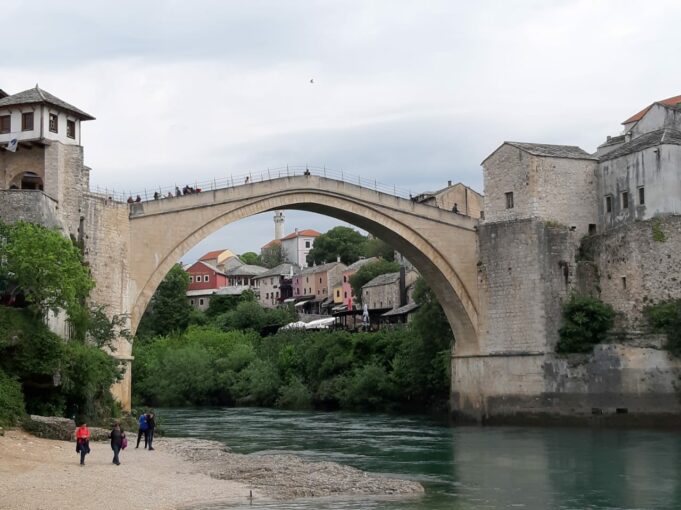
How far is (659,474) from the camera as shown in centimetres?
2633

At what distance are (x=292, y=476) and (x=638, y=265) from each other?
810 inches

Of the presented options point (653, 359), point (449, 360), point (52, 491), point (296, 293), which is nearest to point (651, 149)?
point (653, 359)

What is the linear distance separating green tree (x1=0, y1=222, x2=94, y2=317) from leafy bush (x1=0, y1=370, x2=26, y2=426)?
8.46ft

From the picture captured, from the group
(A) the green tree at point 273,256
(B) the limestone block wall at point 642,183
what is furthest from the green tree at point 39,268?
(A) the green tree at point 273,256

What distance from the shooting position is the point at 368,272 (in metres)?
86.2

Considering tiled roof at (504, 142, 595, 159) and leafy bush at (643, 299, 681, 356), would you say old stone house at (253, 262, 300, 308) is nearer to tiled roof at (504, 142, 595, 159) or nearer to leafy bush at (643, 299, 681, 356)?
tiled roof at (504, 142, 595, 159)

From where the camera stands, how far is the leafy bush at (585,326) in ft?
132

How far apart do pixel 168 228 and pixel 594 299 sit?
16.3 metres

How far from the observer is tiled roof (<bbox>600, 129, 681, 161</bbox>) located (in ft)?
A: 131

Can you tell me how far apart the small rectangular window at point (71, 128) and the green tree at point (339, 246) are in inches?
2999

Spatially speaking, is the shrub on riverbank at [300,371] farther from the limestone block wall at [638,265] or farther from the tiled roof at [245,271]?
the tiled roof at [245,271]

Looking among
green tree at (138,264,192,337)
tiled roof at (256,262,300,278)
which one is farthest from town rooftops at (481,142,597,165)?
tiled roof at (256,262,300,278)

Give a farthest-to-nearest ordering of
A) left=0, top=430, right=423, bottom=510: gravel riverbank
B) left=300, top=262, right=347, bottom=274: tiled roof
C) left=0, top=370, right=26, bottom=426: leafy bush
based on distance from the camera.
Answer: left=300, top=262, right=347, bottom=274: tiled roof < left=0, top=370, right=26, bottom=426: leafy bush < left=0, top=430, right=423, bottom=510: gravel riverbank

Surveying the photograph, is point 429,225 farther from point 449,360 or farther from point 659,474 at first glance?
point 659,474
